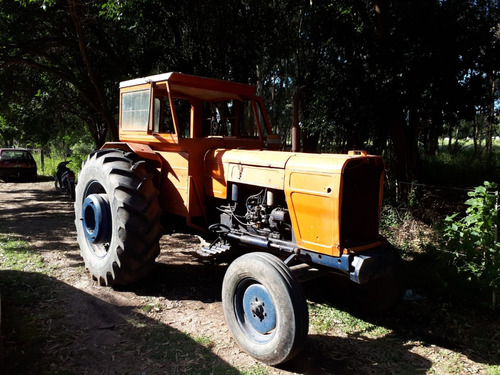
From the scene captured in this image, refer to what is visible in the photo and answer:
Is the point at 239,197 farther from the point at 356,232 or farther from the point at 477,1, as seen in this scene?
the point at 477,1

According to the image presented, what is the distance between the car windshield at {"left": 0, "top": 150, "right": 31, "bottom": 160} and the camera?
15.6m

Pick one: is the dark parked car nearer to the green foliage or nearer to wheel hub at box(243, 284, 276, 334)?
wheel hub at box(243, 284, 276, 334)

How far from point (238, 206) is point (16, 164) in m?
14.6

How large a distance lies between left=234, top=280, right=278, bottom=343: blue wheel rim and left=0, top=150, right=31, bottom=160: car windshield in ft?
50.6

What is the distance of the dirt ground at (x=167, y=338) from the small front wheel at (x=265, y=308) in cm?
16

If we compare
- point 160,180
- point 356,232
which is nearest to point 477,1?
point 356,232

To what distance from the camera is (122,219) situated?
4.29 metres

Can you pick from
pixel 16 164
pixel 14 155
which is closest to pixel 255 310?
pixel 16 164

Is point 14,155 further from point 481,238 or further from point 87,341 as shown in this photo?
point 481,238

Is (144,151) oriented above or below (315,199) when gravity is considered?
above

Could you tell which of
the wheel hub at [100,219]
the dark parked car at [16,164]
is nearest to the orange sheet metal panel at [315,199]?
the wheel hub at [100,219]

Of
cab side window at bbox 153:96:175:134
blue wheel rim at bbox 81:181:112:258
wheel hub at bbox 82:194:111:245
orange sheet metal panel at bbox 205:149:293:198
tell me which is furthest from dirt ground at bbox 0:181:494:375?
cab side window at bbox 153:96:175:134

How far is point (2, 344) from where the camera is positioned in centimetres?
339

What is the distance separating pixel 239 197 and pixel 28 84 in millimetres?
12441
